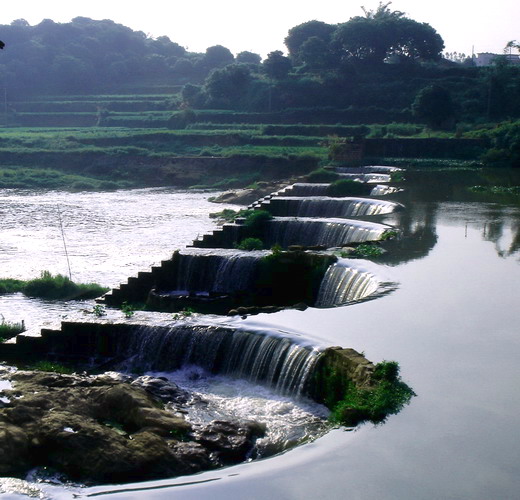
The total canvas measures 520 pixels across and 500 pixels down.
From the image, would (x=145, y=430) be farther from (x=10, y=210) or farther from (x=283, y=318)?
(x=10, y=210)

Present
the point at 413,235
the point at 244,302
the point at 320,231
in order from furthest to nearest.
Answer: the point at 320,231 → the point at 413,235 → the point at 244,302

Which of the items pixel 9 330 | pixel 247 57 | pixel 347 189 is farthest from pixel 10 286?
pixel 247 57

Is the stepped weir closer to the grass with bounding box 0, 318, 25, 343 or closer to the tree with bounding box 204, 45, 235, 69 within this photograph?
the grass with bounding box 0, 318, 25, 343

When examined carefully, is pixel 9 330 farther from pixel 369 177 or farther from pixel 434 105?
pixel 434 105

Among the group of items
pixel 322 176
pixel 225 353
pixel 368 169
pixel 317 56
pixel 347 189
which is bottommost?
pixel 225 353

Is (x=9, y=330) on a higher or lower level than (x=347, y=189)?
lower

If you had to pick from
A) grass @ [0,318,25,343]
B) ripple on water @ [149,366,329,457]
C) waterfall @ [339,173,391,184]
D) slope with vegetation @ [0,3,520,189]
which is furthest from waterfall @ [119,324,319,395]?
slope with vegetation @ [0,3,520,189]

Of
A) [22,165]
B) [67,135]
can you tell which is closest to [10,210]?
[22,165]

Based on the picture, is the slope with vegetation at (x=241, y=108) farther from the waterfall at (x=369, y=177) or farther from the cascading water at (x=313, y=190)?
the cascading water at (x=313, y=190)
